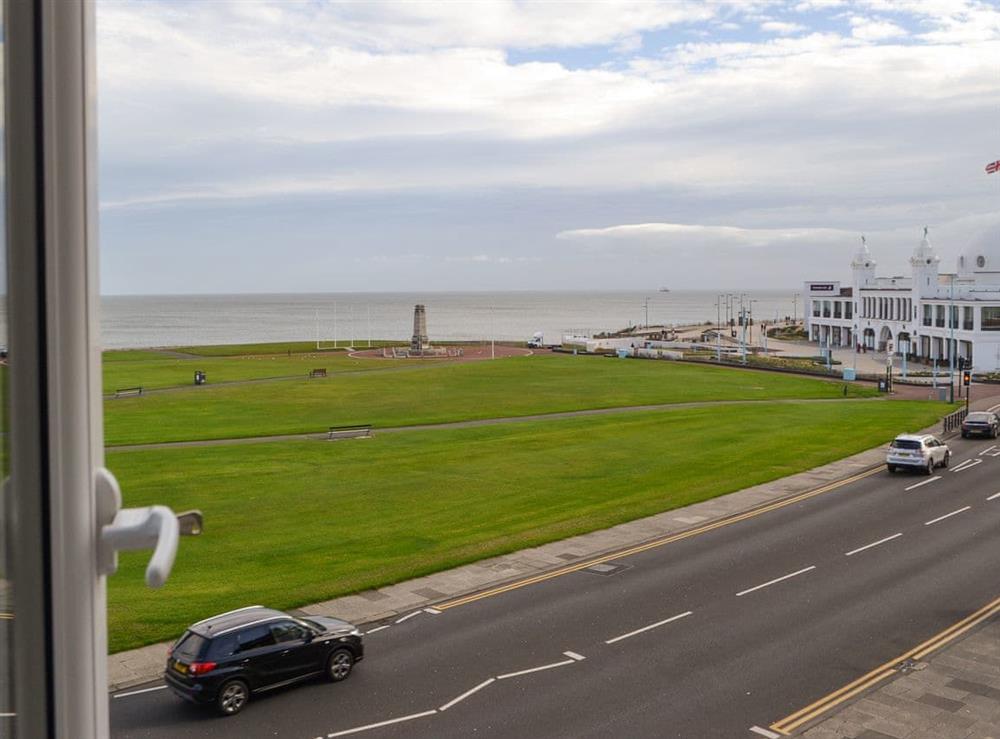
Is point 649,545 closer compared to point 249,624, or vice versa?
point 249,624

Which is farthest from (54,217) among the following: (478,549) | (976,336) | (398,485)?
(976,336)

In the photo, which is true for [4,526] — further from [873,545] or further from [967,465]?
[967,465]

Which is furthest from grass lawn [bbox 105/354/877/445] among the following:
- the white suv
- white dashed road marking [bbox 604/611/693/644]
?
white dashed road marking [bbox 604/611/693/644]

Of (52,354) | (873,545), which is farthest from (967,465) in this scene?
(52,354)

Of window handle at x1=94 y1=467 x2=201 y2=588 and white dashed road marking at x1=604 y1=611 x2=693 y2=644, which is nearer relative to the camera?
window handle at x1=94 y1=467 x2=201 y2=588

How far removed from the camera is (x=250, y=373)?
77500 mm

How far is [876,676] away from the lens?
14953 millimetres

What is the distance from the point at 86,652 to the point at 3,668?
178 millimetres

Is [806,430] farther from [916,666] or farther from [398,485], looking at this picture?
[916,666]

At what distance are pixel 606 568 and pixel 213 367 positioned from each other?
68.8 meters

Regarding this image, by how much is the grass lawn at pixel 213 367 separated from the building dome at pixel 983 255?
189ft

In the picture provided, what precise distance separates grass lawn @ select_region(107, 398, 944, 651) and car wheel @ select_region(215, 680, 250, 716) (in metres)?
3.51

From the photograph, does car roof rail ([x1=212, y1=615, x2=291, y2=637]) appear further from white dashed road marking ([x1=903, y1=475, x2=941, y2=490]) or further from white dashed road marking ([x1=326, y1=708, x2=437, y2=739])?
white dashed road marking ([x1=903, y1=475, x2=941, y2=490])

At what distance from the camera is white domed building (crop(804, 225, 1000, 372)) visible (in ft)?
264
